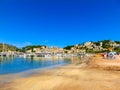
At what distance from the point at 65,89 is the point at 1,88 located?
16.6ft

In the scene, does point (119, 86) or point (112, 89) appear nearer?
point (112, 89)

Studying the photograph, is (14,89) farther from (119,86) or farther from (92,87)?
(119,86)

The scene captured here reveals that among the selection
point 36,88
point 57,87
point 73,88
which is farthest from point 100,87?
point 36,88

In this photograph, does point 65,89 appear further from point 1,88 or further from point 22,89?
point 1,88

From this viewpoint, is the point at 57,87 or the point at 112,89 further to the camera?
the point at 57,87

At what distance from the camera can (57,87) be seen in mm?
19391

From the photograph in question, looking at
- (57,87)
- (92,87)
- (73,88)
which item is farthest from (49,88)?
(92,87)

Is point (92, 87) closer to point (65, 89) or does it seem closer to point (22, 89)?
point (65, 89)

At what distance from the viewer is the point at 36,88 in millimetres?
18938

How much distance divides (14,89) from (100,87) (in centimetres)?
670

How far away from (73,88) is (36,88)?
9.54 ft

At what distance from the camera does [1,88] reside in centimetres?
1892

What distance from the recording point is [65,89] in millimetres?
18375

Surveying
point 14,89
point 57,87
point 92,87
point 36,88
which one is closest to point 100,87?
point 92,87
